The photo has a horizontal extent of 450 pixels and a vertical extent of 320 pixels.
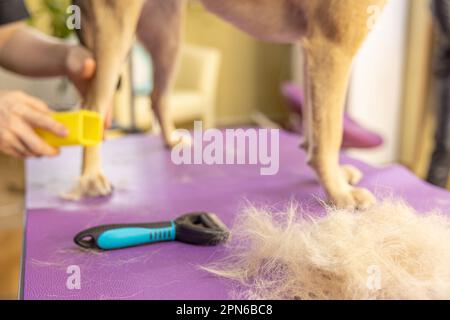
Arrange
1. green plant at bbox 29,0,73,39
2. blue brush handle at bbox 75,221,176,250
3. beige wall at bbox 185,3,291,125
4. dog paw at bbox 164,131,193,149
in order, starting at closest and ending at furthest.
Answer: blue brush handle at bbox 75,221,176,250 → dog paw at bbox 164,131,193,149 → green plant at bbox 29,0,73,39 → beige wall at bbox 185,3,291,125

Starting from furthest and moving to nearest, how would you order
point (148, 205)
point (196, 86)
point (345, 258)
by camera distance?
point (196, 86)
point (148, 205)
point (345, 258)

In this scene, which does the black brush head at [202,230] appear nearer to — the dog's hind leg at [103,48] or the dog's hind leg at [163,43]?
the dog's hind leg at [103,48]

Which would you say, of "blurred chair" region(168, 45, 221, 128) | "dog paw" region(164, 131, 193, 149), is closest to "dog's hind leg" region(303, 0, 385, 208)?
"dog paw" region(164, 131, 193, 149)

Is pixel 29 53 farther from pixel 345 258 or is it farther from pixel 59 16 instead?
pixel 59 16

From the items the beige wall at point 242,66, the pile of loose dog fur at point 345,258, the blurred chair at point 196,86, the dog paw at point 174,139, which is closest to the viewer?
the pile of loose dog fur at point 345,258

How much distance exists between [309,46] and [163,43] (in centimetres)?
44

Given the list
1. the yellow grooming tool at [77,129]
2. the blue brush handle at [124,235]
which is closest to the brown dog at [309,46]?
the yellow grooming tool at [77,129]

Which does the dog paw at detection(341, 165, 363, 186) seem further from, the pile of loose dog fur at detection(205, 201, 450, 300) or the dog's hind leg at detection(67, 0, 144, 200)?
the dog's hind leg at detection(67, 0, 144, 200)

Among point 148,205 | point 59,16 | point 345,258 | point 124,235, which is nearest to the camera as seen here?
point 345,258

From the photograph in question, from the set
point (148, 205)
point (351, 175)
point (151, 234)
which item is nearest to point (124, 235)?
point (151, 234)

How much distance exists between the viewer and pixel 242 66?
3.49 m

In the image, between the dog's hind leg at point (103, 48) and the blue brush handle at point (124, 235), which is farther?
the dog's hind leg at point (103, 48)

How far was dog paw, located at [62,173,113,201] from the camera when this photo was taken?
853mm

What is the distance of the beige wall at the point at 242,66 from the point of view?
3.38 m
